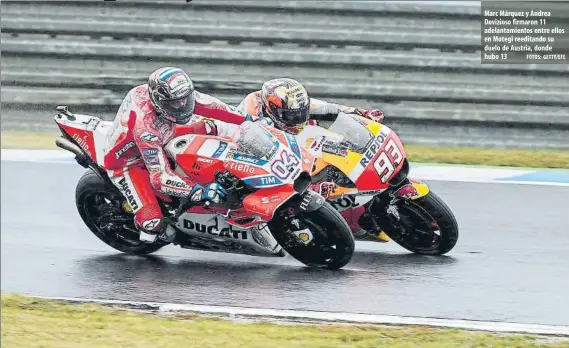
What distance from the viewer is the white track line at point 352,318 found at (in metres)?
5.85

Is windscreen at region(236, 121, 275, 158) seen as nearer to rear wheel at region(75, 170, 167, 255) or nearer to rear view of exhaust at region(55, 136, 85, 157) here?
rear wheel at region(75, 170, 167, 255)

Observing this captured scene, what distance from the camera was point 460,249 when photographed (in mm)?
7777

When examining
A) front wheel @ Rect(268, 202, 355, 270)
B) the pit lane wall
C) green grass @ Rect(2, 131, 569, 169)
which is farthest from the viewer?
the pit lane wall

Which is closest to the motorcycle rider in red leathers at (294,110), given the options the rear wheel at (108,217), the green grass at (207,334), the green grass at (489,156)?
the rear wheel at (108,217)

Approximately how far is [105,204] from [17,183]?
2563 mm

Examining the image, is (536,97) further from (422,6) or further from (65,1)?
(65,1)

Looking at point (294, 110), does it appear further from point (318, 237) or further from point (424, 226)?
point (424, 226)

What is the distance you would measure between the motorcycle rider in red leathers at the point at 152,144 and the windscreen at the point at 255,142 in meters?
0.34

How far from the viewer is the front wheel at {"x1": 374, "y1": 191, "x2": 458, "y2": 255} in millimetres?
7176

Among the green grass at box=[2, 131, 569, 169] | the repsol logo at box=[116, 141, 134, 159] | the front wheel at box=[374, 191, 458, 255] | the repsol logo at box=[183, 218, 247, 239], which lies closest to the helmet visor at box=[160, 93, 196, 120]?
the repsol logo at box=[116, 141, 134, 159]

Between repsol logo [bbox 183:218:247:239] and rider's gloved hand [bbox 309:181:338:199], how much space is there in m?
0.56

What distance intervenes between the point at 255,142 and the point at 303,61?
4348 mm

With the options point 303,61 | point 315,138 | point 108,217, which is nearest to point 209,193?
point 315,138

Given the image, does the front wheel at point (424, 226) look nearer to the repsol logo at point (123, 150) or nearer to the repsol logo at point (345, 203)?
the repsol logo at point (345, 203)
